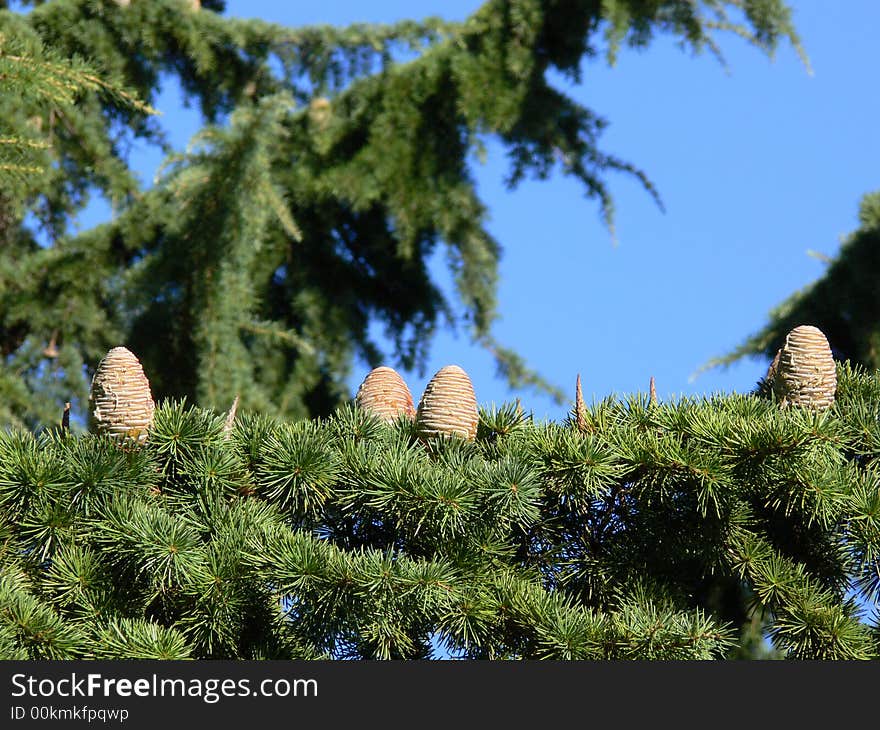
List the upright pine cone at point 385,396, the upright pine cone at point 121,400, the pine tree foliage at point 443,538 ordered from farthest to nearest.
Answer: the upright pine cone at point 385,396, the upright pine cone at point 121,400, the pine tree foliage at point 443,538

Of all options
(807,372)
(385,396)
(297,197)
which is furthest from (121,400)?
(297,197)

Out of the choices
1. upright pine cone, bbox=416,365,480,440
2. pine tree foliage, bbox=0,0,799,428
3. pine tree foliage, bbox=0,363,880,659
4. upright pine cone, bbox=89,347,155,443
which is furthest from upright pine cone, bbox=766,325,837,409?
pine tree foliage, bbox=0,0,799,428

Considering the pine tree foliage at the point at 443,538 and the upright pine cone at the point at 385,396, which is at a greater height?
the upright pine cone at the point at 385,396

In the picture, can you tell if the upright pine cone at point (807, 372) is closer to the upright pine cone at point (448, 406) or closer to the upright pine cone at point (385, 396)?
the upright pine cone at point (448, 406)

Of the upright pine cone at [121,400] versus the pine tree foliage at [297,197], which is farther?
the pine tree foliage at [297,197]

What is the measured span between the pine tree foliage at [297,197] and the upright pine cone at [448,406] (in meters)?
2.55

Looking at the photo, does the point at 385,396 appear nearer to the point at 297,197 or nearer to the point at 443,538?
the point at 443,538

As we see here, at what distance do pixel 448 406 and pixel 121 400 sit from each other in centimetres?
41

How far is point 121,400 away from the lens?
5.31 ft

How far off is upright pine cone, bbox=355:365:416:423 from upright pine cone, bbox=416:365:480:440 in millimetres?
142

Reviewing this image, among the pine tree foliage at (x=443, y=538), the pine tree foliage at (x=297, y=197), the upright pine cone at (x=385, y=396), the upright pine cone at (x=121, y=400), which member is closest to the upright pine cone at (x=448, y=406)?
the pine tree foliage at (x=443, y=538)

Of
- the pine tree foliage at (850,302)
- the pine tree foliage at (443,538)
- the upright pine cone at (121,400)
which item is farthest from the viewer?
the pine tree foliage at (850,302)

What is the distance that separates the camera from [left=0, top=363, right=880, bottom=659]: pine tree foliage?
1.45m

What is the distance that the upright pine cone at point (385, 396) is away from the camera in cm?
184
